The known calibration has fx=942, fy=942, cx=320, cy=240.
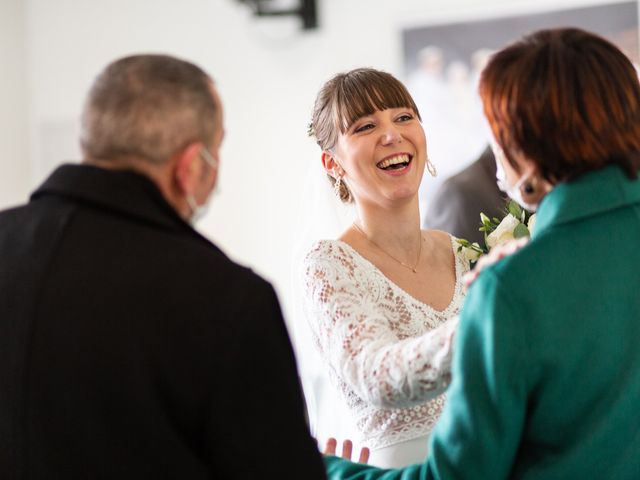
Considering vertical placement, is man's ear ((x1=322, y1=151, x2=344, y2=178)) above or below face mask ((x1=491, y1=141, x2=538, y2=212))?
below

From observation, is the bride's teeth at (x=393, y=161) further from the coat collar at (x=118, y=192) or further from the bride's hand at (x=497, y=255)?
the coat collar at (x=118, y=192)

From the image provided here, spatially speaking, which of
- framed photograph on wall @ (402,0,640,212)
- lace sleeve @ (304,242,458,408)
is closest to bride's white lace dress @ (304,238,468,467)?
lace sleeve @ (304,242,458,408)

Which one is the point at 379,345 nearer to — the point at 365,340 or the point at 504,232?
the point at 365,340

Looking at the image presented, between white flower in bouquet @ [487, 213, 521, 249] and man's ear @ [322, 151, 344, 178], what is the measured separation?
457 millimetres

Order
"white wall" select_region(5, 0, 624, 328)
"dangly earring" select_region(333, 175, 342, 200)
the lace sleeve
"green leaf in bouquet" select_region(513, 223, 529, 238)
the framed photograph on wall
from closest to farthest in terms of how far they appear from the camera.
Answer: the lace sleeve → "green leaf in bouquet" select_region(513, 223, 529, 238) → "dangly earring" select_region(333, 175, 342, 200) → the framed photograph on wall → "white wall" select_region(5, 0, 624, 328)

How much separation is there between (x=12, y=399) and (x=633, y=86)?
99 centimetres

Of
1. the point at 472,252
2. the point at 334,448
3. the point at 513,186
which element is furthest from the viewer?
the point at 472,252

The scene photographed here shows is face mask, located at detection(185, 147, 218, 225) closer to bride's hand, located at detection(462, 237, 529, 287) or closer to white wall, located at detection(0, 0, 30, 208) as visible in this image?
bride's hand, located at detection(462, 237, 529, 287)

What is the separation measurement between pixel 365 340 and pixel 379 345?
0.15 ft

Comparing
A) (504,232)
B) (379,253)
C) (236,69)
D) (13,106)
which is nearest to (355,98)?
(379,253)

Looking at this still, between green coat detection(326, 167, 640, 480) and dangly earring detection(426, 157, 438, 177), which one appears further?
dangly earring detection(426, 157, 438, 177)

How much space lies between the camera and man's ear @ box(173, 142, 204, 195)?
135 cm

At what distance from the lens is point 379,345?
178 cm

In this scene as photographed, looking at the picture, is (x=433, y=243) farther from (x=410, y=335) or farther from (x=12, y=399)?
(x=12, y=399)
